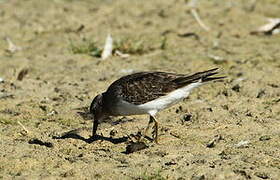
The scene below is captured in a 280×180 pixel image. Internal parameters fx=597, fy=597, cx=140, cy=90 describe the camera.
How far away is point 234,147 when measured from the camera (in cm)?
713

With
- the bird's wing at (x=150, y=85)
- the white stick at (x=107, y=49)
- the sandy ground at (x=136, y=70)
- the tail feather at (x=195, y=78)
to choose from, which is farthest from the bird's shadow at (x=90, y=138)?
the white stick at (x=107, y=49)

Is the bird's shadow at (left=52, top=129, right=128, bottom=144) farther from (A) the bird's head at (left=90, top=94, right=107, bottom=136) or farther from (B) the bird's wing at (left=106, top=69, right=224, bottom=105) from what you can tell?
(B) the bird's wing at (left=106, top=69, right=224, bottom=105)

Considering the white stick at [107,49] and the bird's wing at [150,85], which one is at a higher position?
the bird's wing at [150,85]

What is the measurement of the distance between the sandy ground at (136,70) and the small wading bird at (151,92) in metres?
0.37

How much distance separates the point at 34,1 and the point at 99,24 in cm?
280

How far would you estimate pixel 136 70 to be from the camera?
10.9m

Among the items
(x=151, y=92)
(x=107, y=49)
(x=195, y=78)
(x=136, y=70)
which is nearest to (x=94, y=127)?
(x=151, y=92)

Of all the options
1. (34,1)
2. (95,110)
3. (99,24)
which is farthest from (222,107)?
Result: (34,1)

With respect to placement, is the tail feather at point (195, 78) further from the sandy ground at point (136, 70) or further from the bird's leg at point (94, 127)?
the bird's leg at point (94, 127)

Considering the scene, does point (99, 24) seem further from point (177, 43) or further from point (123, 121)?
point (123, 121)

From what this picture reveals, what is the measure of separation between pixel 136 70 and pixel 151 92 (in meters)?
3.16

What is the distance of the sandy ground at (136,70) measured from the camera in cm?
654

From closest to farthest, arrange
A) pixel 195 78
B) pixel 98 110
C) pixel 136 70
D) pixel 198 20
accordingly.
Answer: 1. pixel 195 78
2. pixel 98 110
3. pixel 136 70
4. pixel 198 20

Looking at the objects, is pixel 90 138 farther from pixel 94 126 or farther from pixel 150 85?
pixel 150 85
